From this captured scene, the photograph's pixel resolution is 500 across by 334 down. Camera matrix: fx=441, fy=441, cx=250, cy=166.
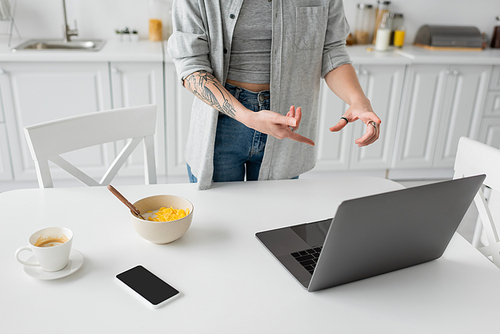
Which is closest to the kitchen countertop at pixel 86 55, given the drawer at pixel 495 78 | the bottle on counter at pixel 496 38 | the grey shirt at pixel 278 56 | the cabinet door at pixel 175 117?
the cabinet door at pixel 175 117

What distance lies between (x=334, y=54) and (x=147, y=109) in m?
0.59

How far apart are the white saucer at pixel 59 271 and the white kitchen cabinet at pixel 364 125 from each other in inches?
82.0

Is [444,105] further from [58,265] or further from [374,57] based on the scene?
[58,265]

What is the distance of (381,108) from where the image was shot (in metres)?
2.77

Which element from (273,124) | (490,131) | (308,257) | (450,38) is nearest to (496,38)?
(450,38)

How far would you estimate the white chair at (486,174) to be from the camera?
106 centimetres

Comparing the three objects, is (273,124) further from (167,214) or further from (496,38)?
(496,38)

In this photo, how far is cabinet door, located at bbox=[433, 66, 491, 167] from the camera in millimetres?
2789

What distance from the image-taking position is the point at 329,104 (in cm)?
271

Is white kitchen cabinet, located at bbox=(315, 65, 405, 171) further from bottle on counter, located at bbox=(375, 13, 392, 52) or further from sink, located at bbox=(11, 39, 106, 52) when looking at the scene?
sink, located at bbox=(11, 39, 106, 52)

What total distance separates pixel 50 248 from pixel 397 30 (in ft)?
9.41

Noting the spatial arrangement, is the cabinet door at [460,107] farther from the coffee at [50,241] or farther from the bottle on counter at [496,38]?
the coffee at [50,241]

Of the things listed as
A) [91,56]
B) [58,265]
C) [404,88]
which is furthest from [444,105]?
[58,265]

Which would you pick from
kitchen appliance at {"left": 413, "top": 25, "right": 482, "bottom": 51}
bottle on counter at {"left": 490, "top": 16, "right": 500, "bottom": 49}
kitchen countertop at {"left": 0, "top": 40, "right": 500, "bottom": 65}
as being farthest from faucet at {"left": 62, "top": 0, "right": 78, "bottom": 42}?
bottle on counter at {"left": 490, "top": 16, "right": 500, "bottom": 49}
